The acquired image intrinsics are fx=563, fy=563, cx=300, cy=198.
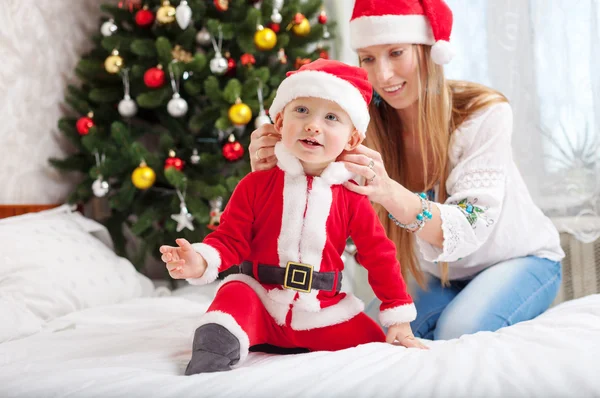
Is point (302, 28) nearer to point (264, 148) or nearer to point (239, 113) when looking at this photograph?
point (239, 113)

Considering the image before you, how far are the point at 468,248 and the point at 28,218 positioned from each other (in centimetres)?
139

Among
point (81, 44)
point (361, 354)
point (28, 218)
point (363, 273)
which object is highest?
point (81, 44)

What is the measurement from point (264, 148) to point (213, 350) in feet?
1.43

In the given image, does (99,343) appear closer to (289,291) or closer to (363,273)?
(289,291)

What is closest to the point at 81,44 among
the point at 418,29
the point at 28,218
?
the point at 28,218

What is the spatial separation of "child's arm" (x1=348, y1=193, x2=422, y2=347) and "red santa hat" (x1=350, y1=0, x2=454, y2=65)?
534 mm

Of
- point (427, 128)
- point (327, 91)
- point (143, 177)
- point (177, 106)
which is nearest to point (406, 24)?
point (427, 128)

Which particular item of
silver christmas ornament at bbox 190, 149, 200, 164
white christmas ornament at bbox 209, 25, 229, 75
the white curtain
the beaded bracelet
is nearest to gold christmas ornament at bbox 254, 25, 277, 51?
white christmas ornament at bbox 209, 25, 229, 75

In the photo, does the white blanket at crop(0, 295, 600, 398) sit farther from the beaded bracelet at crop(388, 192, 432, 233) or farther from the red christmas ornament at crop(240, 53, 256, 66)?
the red christmas ornament at crop(240, 53, 256, 66)

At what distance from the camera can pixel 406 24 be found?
146 centimetres

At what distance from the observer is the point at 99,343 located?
4.08ft

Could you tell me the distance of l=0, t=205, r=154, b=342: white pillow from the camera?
1479 millimetres

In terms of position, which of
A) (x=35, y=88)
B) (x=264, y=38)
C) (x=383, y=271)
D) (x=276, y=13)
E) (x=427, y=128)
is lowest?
(x=383, y=271)

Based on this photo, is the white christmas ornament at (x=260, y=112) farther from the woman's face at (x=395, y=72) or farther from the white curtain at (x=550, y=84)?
the white curtain at (x=550, y=84)
